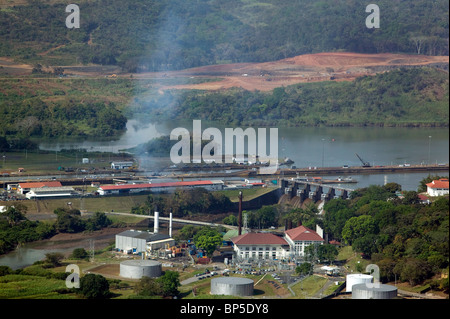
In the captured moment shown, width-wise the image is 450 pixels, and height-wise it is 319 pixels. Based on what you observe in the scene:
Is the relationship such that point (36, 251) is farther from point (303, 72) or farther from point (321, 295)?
point (303, 72)

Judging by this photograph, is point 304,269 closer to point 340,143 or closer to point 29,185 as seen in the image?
point 29,185

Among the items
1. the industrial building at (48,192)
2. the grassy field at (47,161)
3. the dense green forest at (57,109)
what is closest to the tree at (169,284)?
the industrial building at (48,192)

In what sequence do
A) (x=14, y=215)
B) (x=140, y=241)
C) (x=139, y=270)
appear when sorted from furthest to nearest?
1. (x=14, y=215)
2. (x=140, y=241)
3. (x=139, y=270)

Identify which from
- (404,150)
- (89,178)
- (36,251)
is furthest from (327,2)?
(36,251)

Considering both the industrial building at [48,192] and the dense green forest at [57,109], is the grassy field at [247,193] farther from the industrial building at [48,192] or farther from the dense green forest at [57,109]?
the dense green forest at [57,109]

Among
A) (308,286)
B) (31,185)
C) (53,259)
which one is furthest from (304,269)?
(31,185)
